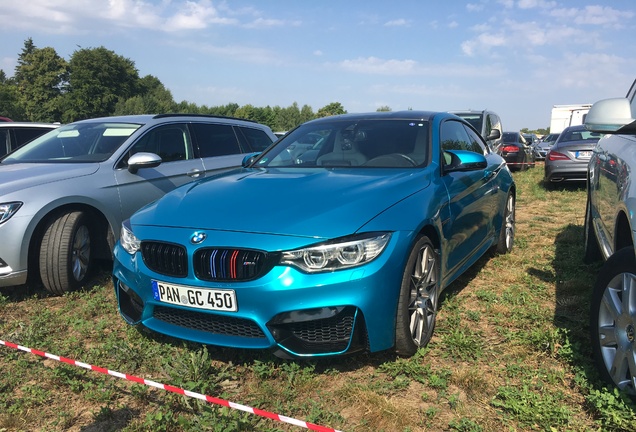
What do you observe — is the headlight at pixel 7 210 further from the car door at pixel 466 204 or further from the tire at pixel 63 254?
the car door at pixel 466 204

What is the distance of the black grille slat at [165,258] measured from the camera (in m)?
2.78

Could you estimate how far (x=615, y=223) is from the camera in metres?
2.90

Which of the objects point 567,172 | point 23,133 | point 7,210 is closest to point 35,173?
point 7,210

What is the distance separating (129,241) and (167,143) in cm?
270

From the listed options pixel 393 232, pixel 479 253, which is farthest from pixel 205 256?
pixel 479 253

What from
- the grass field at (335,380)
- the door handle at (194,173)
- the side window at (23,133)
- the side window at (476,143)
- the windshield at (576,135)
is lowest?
the grass field at (335,380)

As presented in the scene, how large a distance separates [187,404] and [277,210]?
3.58ft

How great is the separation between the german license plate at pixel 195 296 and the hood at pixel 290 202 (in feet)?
1.12

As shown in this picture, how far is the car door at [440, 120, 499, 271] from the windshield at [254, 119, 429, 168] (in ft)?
0.85

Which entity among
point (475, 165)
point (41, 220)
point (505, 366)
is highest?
point (475, 165)

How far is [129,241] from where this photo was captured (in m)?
3.14

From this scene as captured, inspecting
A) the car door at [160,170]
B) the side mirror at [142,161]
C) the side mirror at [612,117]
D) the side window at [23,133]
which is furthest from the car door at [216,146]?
the side mirror at [612,117]

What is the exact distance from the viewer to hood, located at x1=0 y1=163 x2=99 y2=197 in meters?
4.09

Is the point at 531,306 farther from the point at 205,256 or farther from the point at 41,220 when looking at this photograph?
the point at 41,220
